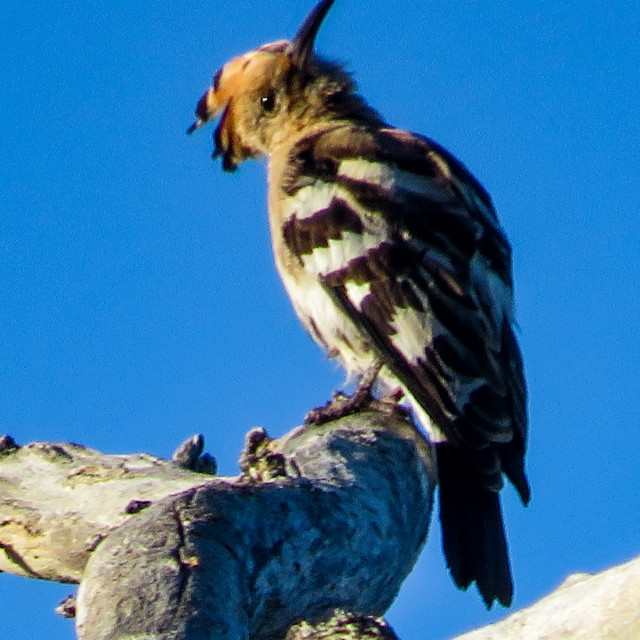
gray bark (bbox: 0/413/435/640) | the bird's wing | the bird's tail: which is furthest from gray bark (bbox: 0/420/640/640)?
the bird's wing

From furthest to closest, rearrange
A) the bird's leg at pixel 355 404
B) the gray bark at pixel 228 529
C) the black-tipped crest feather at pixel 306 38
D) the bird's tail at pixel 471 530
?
the black-tipped crest feather at pixel 306 38
the bird's leg at pixel 355 404
the bird's tail at pixel 471 530
the gray bark at pixel 228 529

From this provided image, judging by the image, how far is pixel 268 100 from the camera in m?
5.71

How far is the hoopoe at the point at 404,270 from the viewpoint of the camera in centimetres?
398

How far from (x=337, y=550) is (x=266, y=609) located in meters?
0.28

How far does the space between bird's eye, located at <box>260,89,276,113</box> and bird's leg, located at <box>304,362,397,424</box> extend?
156cm

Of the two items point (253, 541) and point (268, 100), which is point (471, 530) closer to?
point (253, 541)

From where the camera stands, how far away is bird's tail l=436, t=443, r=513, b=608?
390 centimetres

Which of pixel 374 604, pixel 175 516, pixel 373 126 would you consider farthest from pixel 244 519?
pixel 373 126

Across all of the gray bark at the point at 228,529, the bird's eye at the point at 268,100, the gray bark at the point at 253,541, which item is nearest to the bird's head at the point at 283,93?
the bird's eye at the point at 268,100

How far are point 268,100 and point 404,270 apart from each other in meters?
1.51

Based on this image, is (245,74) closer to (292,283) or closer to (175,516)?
(292,283)

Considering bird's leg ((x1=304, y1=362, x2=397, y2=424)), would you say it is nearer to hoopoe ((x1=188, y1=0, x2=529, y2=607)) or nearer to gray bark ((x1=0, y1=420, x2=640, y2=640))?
hoopoe ((x1=188, y1=0, x2=529, y2=607))

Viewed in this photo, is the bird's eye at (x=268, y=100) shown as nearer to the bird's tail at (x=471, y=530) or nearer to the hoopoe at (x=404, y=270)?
the hoopoe at (x=404, y=270)

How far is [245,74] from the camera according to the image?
5.77 meters
